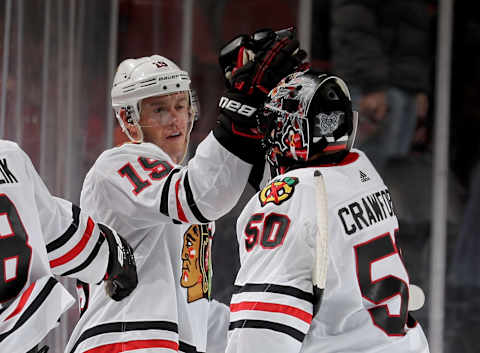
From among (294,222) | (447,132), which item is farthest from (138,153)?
(447,132)

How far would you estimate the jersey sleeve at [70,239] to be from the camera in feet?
5.43

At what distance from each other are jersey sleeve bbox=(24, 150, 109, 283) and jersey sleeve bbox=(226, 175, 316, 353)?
1.26ft

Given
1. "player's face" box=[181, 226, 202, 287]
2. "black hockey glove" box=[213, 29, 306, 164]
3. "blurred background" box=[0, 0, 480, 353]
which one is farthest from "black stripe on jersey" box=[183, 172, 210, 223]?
"blurred background" box=[0, 0, 480, 353]

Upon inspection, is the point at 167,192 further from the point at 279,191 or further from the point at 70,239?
the point at 279,191

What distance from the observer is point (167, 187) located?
1923mm

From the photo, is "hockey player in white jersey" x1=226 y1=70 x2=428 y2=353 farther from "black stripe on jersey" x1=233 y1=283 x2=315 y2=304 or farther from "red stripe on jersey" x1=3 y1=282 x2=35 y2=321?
"red stripe on jersey" x1=3 y1=282 x2=35 y2=321

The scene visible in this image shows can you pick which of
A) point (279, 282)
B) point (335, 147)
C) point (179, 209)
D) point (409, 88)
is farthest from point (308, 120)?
point (409, 88)

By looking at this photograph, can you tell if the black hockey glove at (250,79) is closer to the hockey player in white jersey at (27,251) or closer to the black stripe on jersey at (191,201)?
the black stripe on jersey at (191,201)

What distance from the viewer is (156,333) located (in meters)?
1.98

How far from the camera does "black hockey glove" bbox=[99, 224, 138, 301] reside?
5.99ft

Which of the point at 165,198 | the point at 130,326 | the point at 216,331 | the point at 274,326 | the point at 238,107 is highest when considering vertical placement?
the point at 238,107

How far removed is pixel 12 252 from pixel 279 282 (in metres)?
0.47

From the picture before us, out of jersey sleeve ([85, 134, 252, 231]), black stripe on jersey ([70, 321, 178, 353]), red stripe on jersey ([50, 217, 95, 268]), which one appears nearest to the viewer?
red stripe on jersey ([50, 217, 95, 268])

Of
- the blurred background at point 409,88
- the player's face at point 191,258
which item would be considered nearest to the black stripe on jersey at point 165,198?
the player's face at point 191,258
